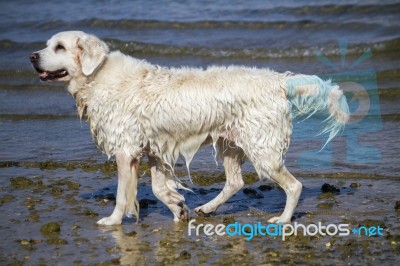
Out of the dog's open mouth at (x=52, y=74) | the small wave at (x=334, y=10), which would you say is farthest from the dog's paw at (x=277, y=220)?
the small wave at (x=334, y=10)

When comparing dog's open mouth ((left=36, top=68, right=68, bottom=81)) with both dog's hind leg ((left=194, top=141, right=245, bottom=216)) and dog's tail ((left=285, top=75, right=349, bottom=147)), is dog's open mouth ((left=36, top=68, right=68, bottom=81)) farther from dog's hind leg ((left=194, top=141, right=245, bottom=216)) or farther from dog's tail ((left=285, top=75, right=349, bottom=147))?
dog's tail ((left=285, top=75, right=349, bottom=147))

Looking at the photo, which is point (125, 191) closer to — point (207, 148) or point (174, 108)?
point (174, 108)

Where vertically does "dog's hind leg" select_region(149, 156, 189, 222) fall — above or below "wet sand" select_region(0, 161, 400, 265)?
above

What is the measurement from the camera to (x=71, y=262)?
5836 millimetres

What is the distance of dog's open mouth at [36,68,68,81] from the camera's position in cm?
696

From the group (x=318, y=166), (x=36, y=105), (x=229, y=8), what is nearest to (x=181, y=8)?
(x=229, y=8)

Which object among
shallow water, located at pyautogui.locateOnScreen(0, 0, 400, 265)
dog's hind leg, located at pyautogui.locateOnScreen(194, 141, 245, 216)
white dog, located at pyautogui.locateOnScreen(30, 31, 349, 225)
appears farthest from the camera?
dog's hind leg, located at pyautogui.locateOnScreen(194, 141, 245, 216)

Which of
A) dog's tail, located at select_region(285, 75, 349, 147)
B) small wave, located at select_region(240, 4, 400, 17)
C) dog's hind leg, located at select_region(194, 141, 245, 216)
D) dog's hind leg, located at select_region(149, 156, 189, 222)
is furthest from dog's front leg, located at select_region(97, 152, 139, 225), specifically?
small wave, located at select_region(240, 4, 400, 17)

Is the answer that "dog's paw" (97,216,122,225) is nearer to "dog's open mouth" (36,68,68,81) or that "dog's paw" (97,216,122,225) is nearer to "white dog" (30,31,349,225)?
"white dog" (30,31,349,225)

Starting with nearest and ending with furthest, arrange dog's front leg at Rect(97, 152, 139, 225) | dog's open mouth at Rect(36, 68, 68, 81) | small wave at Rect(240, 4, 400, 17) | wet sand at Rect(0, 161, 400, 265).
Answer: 1. wet sand at Rect(0, 161, 400, 265)
2. dog's front leg at Rect(97, 152, 139, 225)
3. dog's open mouth at Rect(36, 68, 68, 81)
4. small wave at Rect(240, 4, 400, 17)

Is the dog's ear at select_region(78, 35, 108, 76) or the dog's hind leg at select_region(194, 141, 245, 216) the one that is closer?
the dog's ear at select_region(78, 35, 108, 76)

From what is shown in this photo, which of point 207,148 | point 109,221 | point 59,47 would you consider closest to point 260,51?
point 207,148

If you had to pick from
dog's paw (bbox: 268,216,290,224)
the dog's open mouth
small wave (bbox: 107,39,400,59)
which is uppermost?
the dog's open mouth

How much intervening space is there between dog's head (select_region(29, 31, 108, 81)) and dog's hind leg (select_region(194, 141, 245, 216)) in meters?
1.36
